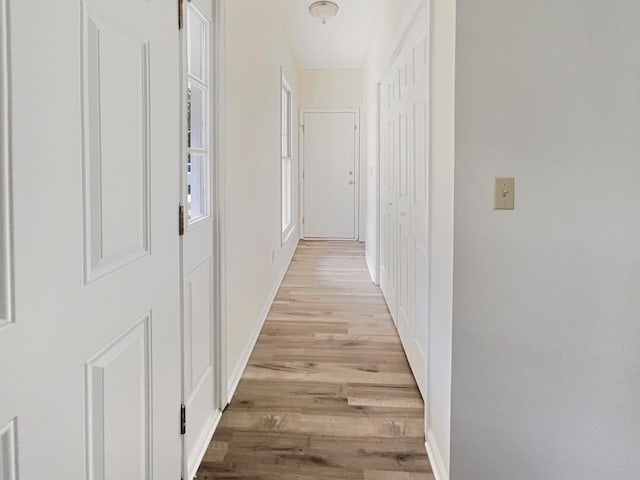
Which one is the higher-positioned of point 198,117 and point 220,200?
→ point 198,117

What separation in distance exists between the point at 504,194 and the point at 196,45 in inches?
Answer: 52.3

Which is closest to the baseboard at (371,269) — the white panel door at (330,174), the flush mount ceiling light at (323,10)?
the white panel door at (330,174)

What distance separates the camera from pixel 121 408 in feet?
3.74

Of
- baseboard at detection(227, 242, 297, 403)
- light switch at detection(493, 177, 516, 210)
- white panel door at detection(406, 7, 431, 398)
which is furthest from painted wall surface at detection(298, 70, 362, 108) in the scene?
light switch at detection(493, 177, 516, 210)

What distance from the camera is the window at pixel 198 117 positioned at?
6.04ft

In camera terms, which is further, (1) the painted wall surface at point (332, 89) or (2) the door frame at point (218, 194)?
(1) the painted wall surface at point (332, 89)

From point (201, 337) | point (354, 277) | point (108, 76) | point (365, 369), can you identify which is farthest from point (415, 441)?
point (354, 277)

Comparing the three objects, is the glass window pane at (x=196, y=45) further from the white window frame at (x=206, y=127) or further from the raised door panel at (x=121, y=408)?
the raised door panel at (x=121, y=408)

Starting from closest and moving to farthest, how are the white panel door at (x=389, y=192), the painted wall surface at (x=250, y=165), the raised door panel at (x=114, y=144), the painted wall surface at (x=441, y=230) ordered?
1. the raised door panel at (x=114, y=144)
2. the painted wall surface at (x=441, y=230)
3. the painted wall surface at (x=250, y=165)
4. the white panel door at (x=389, y=192)

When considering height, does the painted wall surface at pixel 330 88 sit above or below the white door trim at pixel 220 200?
above

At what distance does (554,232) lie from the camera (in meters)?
1.55

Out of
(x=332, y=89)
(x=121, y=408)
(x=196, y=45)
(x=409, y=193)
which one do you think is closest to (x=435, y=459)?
(x=121, y=408)

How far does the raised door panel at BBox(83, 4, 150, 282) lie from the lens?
98 centimetres

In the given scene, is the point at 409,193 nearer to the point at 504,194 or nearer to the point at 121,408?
the point at 504,194
